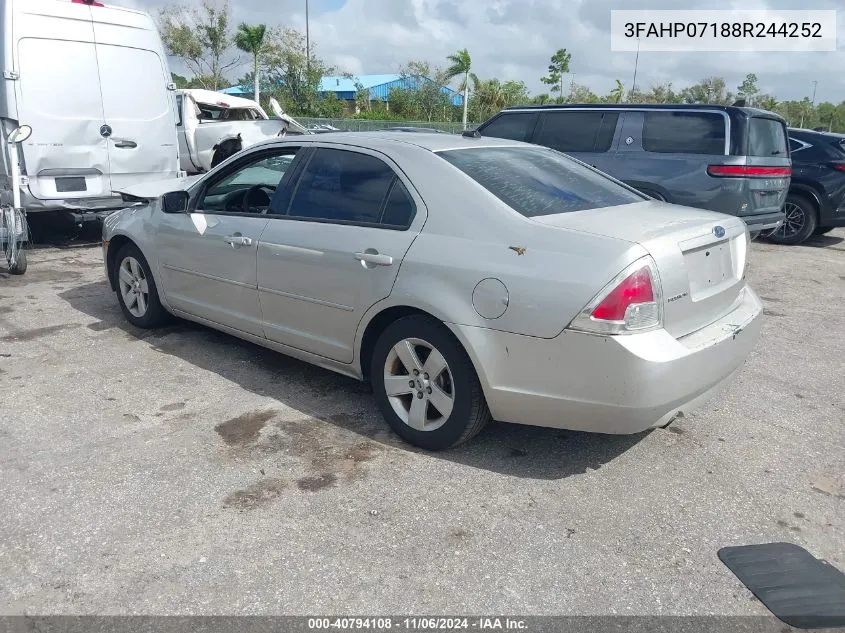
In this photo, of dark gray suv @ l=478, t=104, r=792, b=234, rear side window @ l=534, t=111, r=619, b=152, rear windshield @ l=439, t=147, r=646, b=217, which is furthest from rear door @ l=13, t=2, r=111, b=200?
rear windshield @ l=439, t=147, r=646, b=217

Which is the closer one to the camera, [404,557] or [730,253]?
[404,557]

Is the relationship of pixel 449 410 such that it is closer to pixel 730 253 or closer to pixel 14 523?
pixel 730 253

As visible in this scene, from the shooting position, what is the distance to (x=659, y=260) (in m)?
3.11

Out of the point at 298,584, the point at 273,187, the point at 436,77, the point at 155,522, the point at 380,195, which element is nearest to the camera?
the point at 298,584

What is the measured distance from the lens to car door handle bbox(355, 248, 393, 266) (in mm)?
3649

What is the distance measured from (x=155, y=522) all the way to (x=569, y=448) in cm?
203

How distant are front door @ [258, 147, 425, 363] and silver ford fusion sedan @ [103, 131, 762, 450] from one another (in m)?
0.01

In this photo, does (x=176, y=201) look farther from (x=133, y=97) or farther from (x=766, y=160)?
(x=766, y=160)

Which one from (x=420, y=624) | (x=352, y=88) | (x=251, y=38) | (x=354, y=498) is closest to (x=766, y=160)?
(x=354, y=498)

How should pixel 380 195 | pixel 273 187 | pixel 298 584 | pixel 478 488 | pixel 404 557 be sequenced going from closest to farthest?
pixel 298 584 < pixel 404 557 < pixel 478 488 < pixel 380 195 < pixel 273 187

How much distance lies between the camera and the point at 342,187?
13.4 feet

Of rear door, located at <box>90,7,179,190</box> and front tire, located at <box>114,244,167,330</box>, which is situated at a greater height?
rear door, located at <box>90,7,179,190</box>

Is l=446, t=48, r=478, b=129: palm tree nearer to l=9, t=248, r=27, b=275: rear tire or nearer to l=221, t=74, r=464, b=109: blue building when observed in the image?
l=221, t=74, r=464, b=109: blue building

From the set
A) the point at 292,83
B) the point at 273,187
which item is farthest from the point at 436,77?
the point at 273,187
